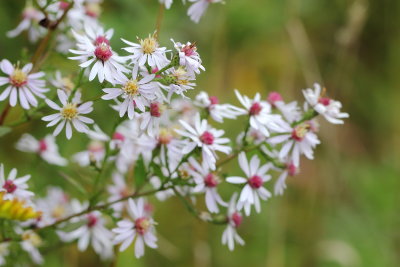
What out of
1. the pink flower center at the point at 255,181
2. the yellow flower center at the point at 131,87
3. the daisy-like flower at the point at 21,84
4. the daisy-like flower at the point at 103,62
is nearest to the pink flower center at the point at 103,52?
the daisy-like flower at the point at 103,62

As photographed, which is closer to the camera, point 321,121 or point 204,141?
point 204,141

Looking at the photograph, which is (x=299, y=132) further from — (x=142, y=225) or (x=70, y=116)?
(x=70, y=116)

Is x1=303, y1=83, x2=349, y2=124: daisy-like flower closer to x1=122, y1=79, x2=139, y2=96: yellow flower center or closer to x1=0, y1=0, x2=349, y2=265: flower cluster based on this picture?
x1=0, y1=0, x2=349, y2=265: flower cluster

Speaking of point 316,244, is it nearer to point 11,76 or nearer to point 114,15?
point 114,15

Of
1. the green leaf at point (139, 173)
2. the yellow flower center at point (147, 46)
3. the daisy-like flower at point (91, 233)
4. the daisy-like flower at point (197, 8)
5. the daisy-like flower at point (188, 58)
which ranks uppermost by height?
the daisy-like flower at point (197, 8)

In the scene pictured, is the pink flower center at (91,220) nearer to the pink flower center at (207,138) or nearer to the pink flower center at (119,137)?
the pink flower center at (119,137)

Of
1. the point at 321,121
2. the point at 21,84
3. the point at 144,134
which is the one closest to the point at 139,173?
the point at 144,134
